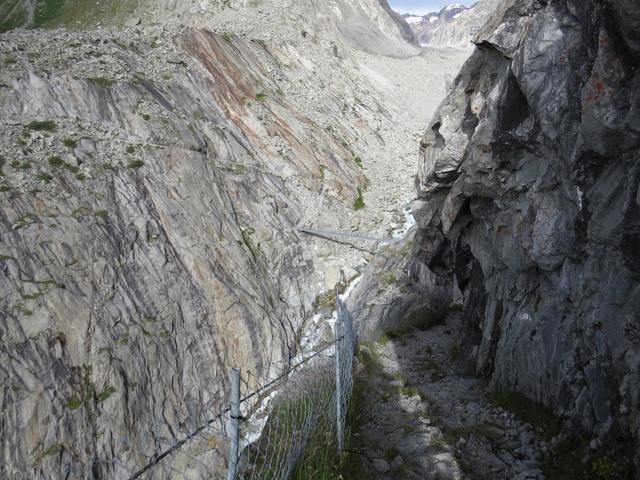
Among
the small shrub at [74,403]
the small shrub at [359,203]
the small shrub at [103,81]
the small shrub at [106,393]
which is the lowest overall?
the small shrub at [106,393]

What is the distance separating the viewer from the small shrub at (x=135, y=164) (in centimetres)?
1579

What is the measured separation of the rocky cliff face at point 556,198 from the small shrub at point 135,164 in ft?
33.9

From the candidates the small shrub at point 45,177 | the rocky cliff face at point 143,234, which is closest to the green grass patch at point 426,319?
the rocky cliff face at point 143,234

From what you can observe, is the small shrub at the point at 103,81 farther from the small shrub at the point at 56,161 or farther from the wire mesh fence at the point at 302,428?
the wire mesh fence at the point at 302,428

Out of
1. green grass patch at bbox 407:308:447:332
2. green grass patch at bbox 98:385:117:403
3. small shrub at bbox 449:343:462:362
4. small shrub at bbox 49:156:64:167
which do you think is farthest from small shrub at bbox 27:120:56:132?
small shrub at bbox 449:343:462:362

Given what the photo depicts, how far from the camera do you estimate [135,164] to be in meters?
15.9

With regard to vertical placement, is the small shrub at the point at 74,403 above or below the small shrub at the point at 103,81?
below

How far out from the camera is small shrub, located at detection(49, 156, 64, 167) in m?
14.2

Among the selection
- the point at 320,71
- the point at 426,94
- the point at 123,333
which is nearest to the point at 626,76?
the point at 123,333

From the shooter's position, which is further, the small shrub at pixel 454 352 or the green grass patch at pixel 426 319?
the green grass patch at pixel 426 319

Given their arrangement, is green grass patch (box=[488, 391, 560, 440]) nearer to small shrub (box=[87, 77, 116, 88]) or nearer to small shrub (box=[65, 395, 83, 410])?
small shrub (box=[65, 395, 83, 410])

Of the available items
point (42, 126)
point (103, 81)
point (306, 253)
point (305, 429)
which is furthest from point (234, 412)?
point (103, 81)

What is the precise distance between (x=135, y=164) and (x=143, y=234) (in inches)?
115

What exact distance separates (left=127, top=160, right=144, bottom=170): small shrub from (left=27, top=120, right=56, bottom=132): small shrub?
2713 millimetres
